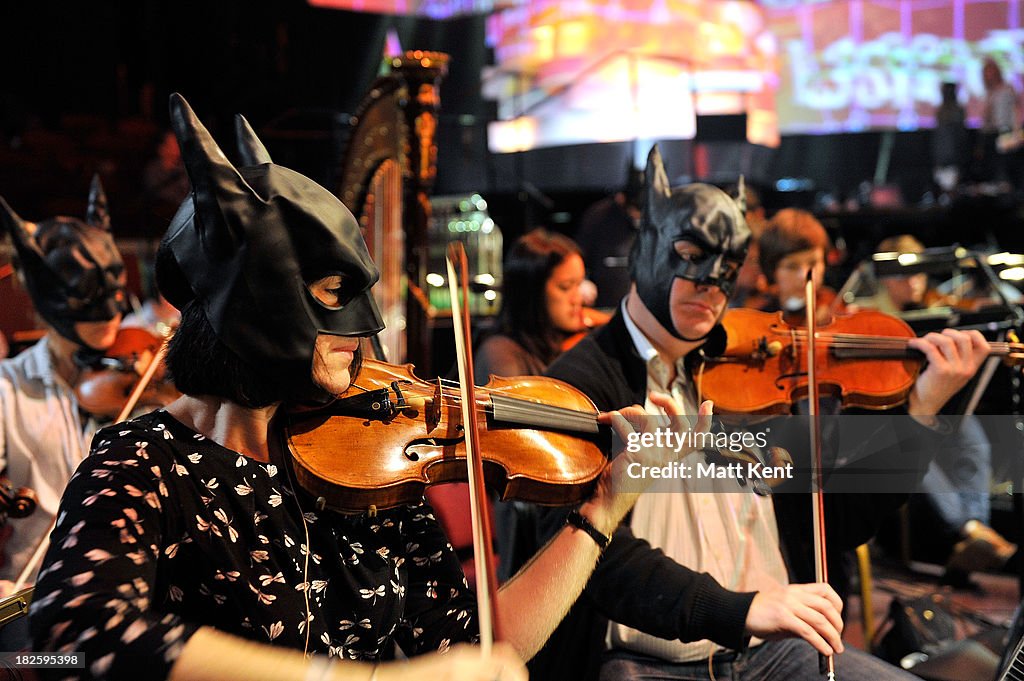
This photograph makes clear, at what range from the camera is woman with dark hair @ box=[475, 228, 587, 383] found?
3.46 meters

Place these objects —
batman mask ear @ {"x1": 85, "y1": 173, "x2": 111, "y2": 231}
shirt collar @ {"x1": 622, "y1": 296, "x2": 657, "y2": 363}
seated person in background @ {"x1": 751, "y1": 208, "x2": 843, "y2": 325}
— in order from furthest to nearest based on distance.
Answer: seated person in background @ {"x1": 751, "y1": 208, "x2": 843, "y2": 325} < batman mask ear @ {"x1": 85, "y1": 173, "x2": 111, "y2": 231} < shirt collar @ {"x1": 622, "y1": 296, "x2": 657, "y2": 363}

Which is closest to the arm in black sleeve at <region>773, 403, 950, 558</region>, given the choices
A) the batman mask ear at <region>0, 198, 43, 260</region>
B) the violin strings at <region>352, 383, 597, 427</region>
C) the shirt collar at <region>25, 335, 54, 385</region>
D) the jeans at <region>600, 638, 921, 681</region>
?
the jeans at <region>600, 638, 921, 681</region>

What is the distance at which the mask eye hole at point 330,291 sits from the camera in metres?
1.38

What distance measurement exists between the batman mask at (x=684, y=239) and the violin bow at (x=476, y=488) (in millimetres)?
885

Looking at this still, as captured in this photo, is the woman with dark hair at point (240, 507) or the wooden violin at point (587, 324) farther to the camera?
the wooden violin at point (587, 324)

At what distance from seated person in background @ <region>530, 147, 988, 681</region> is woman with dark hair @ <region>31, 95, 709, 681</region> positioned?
355 millimetres

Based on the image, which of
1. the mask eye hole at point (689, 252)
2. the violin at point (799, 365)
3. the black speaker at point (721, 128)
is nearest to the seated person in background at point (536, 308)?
the violin at point (799, 365)

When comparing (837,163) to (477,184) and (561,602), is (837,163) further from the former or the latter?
(561,602)

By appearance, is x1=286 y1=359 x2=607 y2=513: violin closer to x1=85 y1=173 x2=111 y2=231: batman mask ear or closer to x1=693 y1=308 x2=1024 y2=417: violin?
x1=693 y1=308 x2=1024 y2=417: violin

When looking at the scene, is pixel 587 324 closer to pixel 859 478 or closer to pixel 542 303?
pixel 542 303

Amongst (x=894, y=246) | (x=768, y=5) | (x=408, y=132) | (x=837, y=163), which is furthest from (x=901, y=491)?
(x=768, y=5)

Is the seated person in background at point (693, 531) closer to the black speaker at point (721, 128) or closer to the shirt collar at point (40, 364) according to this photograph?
the shirt collar at point (40, 364)

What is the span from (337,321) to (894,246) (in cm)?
462

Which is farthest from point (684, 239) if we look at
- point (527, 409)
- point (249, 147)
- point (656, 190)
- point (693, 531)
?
point (249, 147)
